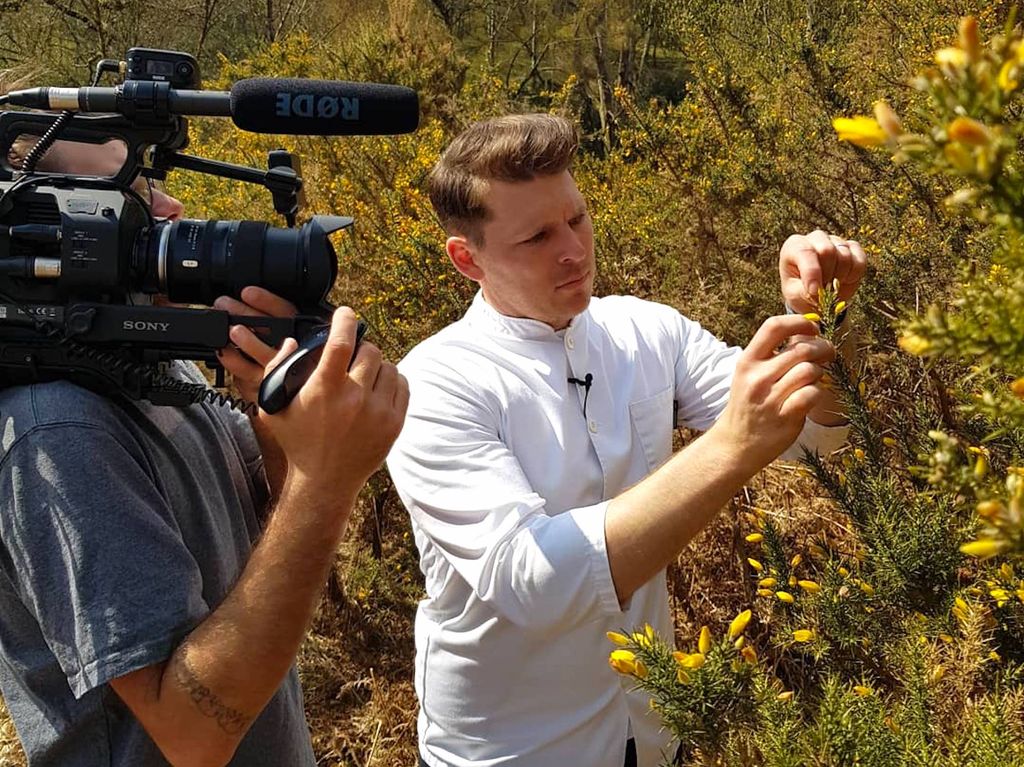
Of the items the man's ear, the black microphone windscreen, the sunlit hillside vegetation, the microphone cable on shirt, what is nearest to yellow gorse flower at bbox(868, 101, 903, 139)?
the sunlit hillside vegetation

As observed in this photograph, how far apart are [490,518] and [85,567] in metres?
0.57

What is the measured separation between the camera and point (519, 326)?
1728mm

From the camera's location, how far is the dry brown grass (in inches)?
102

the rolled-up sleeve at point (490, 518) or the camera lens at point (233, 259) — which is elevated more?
the camera lens at point (233, 259)

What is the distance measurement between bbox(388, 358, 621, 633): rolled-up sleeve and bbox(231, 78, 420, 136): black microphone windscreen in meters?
0.50

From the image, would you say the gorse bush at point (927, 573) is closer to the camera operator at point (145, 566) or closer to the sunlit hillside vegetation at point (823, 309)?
the sunlit hillside vegetation at point (823, 309)

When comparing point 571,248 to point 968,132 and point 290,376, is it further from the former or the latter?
point 968,132

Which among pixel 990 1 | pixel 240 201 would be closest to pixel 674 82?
pixel 240 201

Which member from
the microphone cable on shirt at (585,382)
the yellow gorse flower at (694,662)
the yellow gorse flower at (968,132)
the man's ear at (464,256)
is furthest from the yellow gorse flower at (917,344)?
the man's ear at (464,256)

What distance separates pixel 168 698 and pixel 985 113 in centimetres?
103

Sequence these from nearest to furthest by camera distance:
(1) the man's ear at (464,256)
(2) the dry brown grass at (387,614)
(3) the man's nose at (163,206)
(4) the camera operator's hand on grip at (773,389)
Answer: (4) the camera operator's hand on grip at (773,389) → (3) the man's nose at (163,206) → (1) the man's ear at (464,256) → (2) the dry brown grass at (387,614)

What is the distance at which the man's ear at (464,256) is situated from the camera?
181 cm

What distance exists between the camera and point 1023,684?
1.10 metres

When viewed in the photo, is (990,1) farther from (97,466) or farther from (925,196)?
(97,466)
